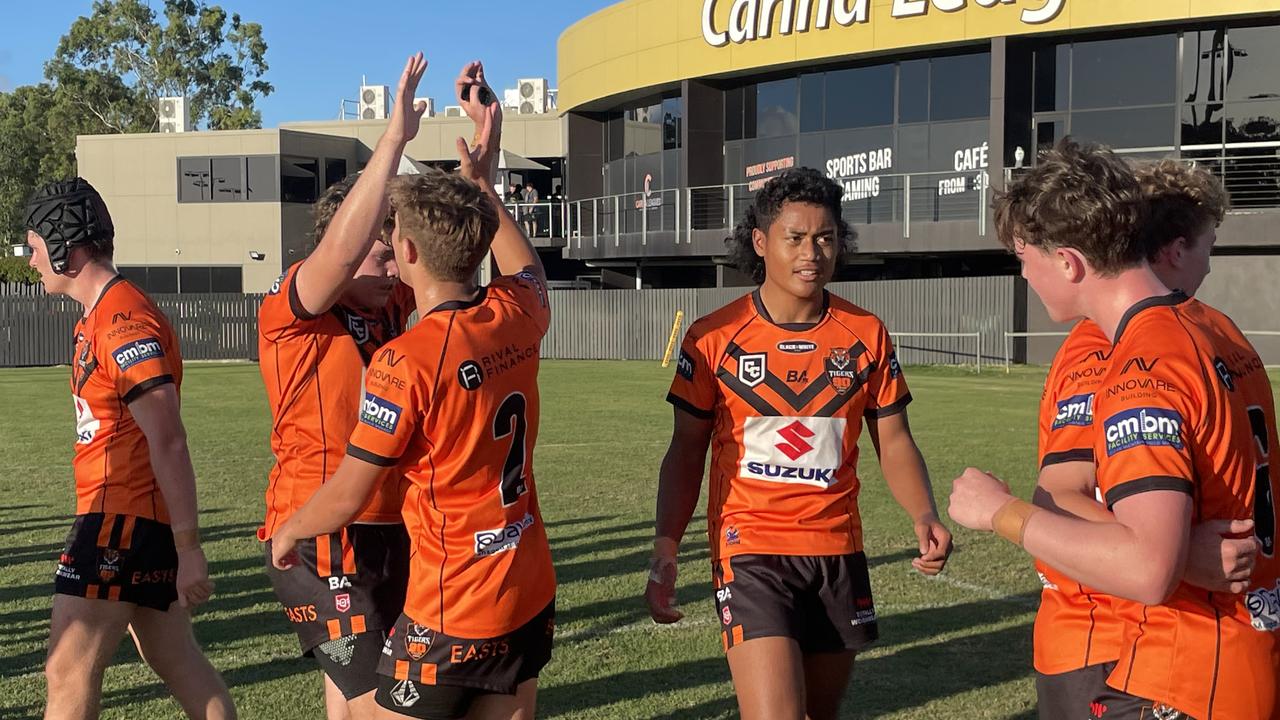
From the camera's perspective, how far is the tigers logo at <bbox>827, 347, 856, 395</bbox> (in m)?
4.51

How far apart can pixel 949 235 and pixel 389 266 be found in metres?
27.7

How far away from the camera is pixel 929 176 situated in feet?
107

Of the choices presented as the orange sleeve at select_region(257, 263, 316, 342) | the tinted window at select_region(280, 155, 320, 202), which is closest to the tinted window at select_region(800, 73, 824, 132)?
the tinted window at select_region(280, 155, 320, 202)

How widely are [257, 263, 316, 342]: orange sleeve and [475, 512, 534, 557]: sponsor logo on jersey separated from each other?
1021 mm

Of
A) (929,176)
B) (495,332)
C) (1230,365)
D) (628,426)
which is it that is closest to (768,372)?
(495,332)

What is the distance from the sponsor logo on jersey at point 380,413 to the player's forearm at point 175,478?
1.05 meters

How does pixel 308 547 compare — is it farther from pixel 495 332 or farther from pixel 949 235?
pixel 949 235

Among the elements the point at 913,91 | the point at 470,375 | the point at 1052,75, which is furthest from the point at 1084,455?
the point at 913,91

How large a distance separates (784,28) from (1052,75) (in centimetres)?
718

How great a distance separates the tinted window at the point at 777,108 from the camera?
3678cm

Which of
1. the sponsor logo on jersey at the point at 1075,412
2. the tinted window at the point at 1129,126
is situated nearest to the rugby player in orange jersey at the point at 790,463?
the sponsor logo on jersey at the point at 1075,412

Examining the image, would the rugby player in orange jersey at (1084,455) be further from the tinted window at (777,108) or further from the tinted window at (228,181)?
the tinted window at (228,181)

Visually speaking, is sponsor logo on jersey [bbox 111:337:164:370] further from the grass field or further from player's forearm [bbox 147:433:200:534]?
the grass field

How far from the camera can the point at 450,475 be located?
3.50 m
